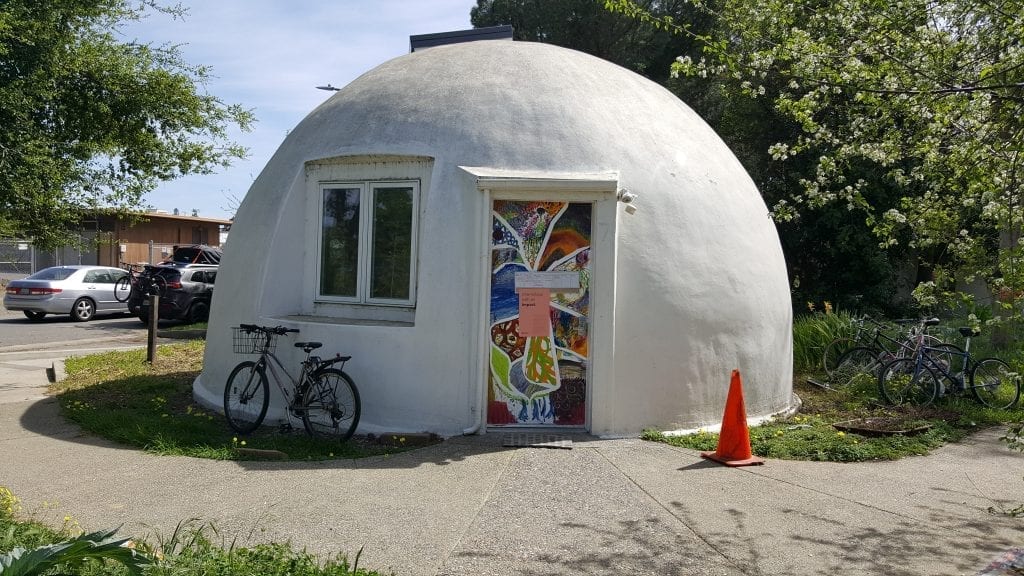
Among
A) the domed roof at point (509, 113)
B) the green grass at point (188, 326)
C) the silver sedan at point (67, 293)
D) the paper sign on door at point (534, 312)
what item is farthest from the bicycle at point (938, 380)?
the silver sedan at point (67, 293)

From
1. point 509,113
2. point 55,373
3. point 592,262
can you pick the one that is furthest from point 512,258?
point 55,373

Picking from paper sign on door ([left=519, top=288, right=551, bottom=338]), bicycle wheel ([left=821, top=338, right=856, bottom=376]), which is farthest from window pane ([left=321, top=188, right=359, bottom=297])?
bicycle wheel ([left=821, top=338, right=856, bottom=376])

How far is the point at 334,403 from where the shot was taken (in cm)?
755

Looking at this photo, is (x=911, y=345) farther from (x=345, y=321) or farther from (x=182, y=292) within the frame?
(x=182, y=292)

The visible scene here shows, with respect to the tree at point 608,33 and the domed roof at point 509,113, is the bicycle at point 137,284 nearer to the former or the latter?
the domed roof at point 509,113

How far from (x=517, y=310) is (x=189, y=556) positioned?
4032mm

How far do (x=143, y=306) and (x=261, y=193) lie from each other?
13247 millimetres

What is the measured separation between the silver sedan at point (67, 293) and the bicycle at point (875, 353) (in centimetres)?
1923

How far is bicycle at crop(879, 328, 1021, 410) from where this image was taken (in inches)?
397

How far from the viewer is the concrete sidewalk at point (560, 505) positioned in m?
4.75

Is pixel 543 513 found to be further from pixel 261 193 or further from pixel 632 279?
pixel 261 193

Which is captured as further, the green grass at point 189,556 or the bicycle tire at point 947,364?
the bicycle tire at point 947,364

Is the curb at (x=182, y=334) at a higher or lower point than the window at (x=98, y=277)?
lower

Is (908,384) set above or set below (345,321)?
below
